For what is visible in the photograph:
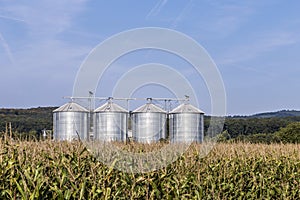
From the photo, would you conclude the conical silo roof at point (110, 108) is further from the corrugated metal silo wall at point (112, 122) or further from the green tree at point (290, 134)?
the green tree at point (290, 134)

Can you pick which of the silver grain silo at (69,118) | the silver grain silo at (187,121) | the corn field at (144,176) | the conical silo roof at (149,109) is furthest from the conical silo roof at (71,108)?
the corn field at (144,176)

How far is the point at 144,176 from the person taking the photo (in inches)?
233

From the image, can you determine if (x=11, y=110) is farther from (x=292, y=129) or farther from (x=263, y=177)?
(x=263, y=177)

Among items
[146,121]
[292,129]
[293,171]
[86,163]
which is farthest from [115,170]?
[292,129]

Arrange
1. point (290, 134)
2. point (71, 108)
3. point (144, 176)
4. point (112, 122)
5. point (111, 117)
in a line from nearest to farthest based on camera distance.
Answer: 1. point (144, 176)
2. point (112, 122)
3. point (111, 117)
4. point (71, 108)
5. point (290, 134)

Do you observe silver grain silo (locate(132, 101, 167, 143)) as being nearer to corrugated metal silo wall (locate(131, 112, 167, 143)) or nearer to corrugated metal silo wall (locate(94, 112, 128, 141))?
corrugated metal silo wall (locate(131, 112, 167, 143))

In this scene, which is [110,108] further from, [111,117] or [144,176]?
[144,176]

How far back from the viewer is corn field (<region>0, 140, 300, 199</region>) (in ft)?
15.5

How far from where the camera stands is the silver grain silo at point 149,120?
1045 inches

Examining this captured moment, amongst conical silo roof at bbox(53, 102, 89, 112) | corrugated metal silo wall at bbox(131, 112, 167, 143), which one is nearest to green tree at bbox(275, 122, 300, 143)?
corrugated metal silo wall at bbox(131, 112, 167, 143)

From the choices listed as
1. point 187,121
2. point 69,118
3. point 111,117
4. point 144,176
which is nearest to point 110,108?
point 111,117

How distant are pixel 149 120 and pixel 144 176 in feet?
69.8

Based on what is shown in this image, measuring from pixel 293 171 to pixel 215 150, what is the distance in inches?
82.3

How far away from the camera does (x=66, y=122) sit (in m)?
27.2
